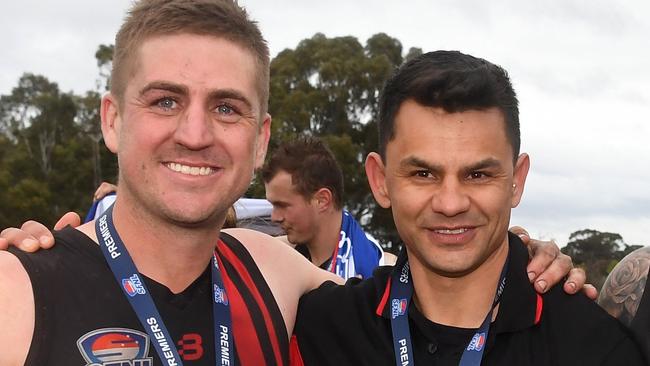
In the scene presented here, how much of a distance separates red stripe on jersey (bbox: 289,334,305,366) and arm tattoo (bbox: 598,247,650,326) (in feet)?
4.41

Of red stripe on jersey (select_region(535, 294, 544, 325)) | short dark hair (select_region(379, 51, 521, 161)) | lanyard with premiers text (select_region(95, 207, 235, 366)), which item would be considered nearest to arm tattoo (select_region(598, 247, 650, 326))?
red stripe on jersey (select_region(535, 294, 544, 325))

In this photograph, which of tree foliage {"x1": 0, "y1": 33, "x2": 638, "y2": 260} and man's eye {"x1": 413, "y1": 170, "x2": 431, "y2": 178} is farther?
tree foliage {"x1": 0, "y1": 33, "x2": 638, "y2": 260}

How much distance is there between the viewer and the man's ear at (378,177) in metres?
3.36

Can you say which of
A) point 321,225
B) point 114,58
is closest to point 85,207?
point 321,225

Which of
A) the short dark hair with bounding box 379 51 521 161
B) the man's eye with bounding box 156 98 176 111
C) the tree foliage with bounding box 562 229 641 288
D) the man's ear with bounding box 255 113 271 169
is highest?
the short dark hair with bounding box 379 51 521 161

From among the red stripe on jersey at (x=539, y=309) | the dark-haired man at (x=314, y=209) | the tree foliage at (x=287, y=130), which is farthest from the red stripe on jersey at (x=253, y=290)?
the tree foliage at (x=287, y=130)

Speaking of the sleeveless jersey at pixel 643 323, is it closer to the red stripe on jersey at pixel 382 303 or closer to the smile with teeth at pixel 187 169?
the red stripe on jersey at pixel 382 303

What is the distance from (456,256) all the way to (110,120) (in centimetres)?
157

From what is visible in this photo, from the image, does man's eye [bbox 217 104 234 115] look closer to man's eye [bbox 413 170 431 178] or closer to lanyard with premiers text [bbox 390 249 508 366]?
man's eye [bbox 413 170 431 178]

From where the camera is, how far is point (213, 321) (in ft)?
10.1

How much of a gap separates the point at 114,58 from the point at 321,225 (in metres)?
4.70

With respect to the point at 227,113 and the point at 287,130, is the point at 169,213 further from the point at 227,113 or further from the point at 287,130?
the point at 287,130

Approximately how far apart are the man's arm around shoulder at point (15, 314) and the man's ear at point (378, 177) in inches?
59.6

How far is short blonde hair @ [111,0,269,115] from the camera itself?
121 inches
